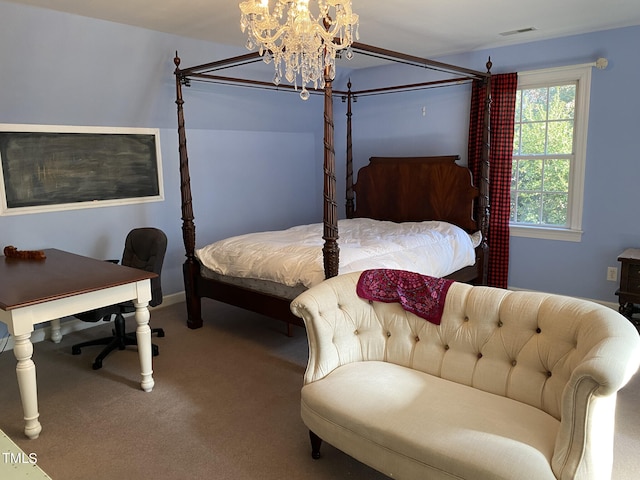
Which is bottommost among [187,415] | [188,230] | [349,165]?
[187,415]

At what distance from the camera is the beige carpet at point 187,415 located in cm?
226

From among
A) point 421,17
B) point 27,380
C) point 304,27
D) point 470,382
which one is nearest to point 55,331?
point 27,380

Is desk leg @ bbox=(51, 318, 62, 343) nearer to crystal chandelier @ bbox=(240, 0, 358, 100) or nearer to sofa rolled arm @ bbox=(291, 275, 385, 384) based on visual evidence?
sofa rolled arm @ bbox=(291, 275, 385, 384)

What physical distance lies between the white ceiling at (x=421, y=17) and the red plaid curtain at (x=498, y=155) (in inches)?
17.8

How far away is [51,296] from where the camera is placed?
2479 mm

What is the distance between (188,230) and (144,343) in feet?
3.96

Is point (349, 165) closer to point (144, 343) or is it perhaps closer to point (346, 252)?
point (346, 252)

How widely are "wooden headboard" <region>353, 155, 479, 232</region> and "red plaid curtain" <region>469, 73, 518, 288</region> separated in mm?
248

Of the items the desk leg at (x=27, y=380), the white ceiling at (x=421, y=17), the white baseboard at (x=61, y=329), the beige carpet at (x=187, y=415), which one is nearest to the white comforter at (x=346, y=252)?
the beige carpet at (x=187, y=415)

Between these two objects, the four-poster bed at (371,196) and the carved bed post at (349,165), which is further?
the carved bed post at (349,165)

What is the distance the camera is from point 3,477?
1217 millimetres

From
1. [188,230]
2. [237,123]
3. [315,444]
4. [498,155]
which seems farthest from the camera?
[237,123]

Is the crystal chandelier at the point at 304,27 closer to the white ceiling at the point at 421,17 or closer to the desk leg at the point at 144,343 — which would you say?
the white ceiling at the point at 421,17

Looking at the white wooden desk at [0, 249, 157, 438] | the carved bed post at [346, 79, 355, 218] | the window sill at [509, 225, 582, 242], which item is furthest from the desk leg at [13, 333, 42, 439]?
the window sill at [509, 225, 582, 242]
